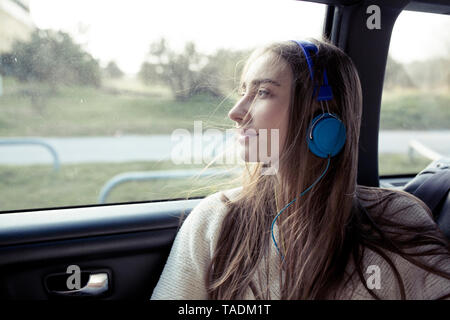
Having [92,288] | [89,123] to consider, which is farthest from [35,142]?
[92,288]

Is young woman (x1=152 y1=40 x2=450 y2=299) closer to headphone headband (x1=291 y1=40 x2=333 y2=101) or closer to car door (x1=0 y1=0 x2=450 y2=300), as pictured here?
headphone headband (x1=291 y1=40 x2=333 y2=101)

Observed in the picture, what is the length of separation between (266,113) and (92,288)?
929 mm

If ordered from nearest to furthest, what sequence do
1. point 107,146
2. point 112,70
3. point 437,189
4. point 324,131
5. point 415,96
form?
1. point 324,131
2. point 437,189
3. point 112,70
4. point 107,146
5. point 415,96

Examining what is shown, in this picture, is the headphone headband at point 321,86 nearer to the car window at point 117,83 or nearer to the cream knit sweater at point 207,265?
the car window at point 117,83

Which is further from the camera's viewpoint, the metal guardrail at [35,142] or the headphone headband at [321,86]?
the metal guardrail at [35,142]

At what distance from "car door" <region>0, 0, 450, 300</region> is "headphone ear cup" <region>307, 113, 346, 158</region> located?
50cm

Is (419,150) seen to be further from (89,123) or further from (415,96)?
(89,123)

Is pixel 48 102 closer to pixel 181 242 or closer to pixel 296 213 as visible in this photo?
pixel 181 242

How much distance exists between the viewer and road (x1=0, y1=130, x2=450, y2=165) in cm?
160

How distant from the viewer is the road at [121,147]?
1.60 meters

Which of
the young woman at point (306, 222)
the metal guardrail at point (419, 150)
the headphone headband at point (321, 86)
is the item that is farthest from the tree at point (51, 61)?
the metal guardrail at point (419, 150)

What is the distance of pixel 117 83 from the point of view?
1603mm

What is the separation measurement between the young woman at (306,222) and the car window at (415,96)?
69cm

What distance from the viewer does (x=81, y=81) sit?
1.53 meters
